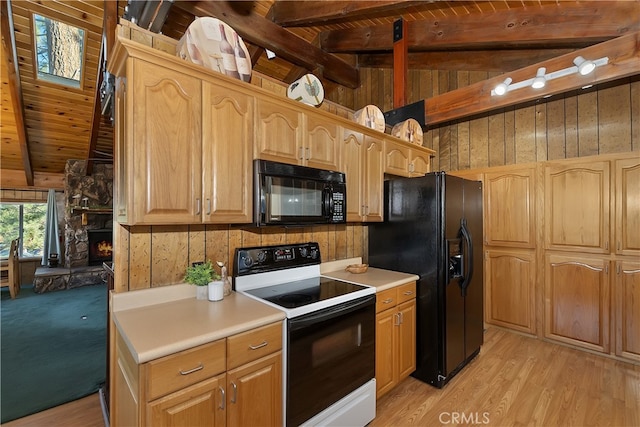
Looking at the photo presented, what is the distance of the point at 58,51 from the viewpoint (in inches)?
143

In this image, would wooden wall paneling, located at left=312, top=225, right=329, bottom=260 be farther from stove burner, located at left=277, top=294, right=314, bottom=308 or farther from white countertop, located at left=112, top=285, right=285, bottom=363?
white countertop, located at left=112, top=285, right=285, bottom=363

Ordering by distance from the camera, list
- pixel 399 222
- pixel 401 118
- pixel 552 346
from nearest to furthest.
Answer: pixel 399 222 < pixel 552 346 < pixel 401 118

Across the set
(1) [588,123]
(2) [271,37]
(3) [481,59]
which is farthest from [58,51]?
(1) [588,123]

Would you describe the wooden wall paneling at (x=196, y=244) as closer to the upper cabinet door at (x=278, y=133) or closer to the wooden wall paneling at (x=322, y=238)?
the upper cabinet door at (x=278, y=133)

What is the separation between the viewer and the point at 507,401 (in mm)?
2211

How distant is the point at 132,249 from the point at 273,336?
3.06ft

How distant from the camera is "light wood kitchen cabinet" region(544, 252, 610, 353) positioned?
2807 millimetres

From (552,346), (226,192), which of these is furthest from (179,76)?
(552,346)

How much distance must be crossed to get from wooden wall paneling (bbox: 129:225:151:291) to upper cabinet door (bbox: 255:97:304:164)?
0.79m

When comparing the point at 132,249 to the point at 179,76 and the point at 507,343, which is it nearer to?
the point at 179,76

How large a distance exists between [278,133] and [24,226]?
23.3 ft

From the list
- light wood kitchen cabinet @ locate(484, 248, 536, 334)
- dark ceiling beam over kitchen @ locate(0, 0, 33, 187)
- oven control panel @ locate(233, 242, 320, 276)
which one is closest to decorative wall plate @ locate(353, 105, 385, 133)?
oven control panel @ locate(233, 242, 320, 276)

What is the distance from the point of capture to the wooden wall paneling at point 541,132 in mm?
3273

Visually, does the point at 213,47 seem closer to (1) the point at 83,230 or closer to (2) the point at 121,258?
(2) the point at 121,258
